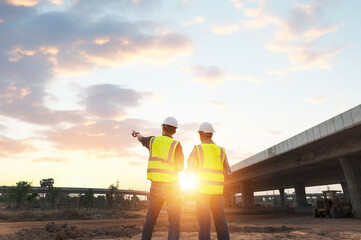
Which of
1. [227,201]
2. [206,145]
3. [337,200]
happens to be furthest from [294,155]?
[227,201]

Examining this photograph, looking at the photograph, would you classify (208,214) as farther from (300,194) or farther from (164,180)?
(300,194)

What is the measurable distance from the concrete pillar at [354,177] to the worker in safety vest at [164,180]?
82.5 ft

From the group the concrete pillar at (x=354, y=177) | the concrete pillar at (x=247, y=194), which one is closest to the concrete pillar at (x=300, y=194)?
the concrete pillar at (x=247, y=194)

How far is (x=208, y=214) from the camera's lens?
15.1 feet

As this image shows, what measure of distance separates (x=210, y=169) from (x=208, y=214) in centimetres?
82

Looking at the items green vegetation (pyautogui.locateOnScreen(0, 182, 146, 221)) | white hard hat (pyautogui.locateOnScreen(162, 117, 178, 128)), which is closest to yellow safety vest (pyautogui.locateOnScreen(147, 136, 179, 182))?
white hard hat (pyautogui.locateOnScreen(162, 117, 178, 128))

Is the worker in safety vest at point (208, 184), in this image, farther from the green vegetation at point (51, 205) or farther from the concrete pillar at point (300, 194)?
the concrete pillar at point (300, 194)

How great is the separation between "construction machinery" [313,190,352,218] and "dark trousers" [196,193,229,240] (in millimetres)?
24394

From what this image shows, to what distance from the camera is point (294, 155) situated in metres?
29.8

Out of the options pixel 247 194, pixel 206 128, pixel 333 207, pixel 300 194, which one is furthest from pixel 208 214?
pixel 300 194

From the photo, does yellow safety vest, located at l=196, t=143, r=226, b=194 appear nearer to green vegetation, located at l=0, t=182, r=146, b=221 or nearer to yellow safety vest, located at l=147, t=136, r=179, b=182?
yellow safety vest, located at l=147, t=136, r=179, b=182

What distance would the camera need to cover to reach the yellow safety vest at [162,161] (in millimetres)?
4488

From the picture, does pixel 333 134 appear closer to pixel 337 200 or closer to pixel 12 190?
pixel 337 200

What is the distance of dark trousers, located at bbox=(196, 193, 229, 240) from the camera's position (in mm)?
4520
